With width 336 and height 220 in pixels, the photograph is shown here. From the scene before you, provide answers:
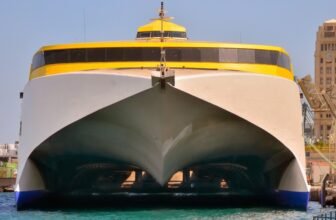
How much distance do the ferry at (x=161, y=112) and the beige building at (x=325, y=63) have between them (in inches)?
4209

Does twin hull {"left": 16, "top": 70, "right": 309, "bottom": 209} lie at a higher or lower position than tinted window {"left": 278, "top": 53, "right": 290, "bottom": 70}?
lower

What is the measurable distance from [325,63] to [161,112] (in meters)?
135

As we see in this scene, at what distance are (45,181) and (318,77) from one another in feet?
415

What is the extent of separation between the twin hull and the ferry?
37 millimetres

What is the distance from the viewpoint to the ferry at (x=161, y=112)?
88.4 feet

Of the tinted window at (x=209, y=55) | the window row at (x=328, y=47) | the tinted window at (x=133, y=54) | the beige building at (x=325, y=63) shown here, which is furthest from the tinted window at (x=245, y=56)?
the window row at (x=328, y=47)

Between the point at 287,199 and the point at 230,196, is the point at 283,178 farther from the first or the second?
the point at 230,196

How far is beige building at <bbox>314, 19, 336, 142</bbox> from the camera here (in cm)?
14162

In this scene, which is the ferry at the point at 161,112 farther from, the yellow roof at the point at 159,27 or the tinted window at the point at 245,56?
the yellow roof at the point at 159,27

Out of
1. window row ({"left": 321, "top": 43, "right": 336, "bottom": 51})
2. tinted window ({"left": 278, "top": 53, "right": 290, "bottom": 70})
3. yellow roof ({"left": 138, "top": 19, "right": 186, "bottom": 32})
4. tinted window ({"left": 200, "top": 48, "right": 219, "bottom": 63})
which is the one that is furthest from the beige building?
tinted window ({"left": 200, "top": 48, "right": 219, "bottom": 63})

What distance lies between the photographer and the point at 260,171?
35.7m

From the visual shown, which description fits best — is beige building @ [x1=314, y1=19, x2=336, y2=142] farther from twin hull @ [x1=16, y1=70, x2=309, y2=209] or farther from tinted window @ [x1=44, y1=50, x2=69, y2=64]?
tinted window @ [x1=44, y1=50, x2=69, y2=64]

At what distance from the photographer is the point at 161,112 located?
27172 mm

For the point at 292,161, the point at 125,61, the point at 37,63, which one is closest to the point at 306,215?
the point at 292,161
